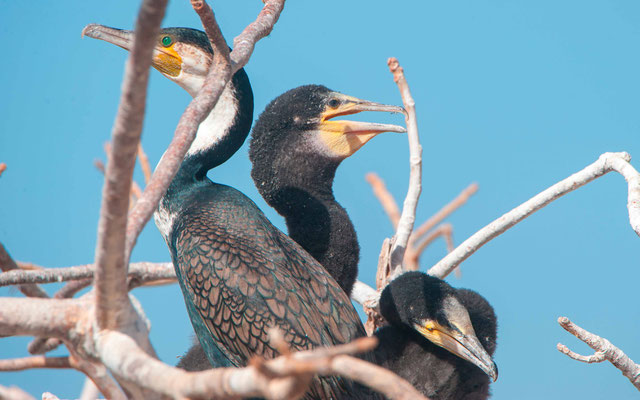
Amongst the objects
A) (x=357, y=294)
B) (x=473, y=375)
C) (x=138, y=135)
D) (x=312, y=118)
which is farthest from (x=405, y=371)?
(x=138, y=135)

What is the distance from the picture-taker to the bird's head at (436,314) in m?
2.96

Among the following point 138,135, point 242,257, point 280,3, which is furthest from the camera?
point 280,3

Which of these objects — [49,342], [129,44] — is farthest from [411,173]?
[49,342]

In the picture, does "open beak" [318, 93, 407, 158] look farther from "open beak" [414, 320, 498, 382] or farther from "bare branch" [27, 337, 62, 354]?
"bare branch" [27, 337, 62, 354]

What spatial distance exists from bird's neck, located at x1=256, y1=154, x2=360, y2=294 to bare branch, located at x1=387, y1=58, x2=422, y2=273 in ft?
0.80

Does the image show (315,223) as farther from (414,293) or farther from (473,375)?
(473,375)

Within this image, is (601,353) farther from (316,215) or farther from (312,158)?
(312,158)

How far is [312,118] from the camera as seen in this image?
3.68 metres

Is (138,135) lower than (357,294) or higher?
lower

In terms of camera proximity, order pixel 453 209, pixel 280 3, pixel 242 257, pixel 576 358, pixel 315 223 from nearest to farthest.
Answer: pixel 576 358 → pixel 242 257 → pixel 280 3 → pixel 315 223 → pixel 453 209

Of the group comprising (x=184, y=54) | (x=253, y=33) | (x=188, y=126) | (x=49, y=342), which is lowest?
(x=188, y=126)

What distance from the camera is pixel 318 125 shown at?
367 centimetres

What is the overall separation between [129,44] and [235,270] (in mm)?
1427

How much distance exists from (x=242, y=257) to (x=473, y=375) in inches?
54.4
